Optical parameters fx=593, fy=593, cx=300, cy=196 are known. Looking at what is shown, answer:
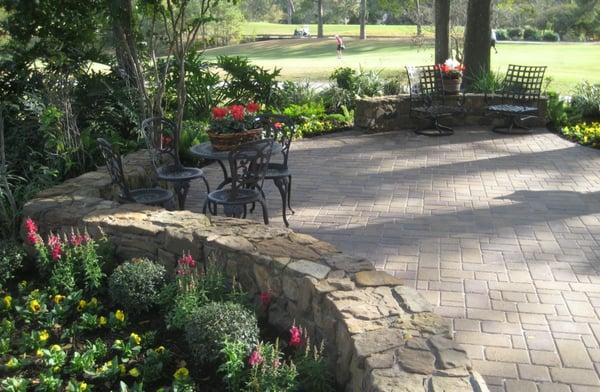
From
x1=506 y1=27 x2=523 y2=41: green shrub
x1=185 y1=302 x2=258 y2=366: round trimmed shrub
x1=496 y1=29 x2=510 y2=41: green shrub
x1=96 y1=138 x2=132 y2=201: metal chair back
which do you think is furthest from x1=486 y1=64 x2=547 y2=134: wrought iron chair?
x1=506 y1=27 x2=523 y2=41: green shrub

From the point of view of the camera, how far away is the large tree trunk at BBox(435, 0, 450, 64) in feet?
42.8

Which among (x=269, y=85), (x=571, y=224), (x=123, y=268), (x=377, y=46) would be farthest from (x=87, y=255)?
(x=377, y=46)

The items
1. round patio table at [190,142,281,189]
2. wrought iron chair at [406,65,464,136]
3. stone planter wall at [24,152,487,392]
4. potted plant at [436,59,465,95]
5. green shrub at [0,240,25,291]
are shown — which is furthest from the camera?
potted plant at [436,59,465,95]

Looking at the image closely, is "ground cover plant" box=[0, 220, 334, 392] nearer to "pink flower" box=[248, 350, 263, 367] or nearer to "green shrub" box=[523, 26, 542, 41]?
"pink flower" box=[248, 350, 263, 367]

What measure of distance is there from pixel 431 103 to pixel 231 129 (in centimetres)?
533

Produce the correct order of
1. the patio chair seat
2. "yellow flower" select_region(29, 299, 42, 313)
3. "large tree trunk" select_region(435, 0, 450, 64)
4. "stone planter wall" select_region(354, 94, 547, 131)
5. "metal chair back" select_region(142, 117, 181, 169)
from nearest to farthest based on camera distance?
1. "yellow flower" select_region(29, 299, 42, 313)
2. "metal chair back" select_region(142, 117, 181, 169)
3. the patio chair seat
4. "stone planter wall" select_region(354, 94, 547, 131)
5. "large tree trunk" select_region(435, 0, 450, 64)

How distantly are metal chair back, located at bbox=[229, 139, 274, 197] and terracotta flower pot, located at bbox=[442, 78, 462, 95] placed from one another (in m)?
5.86

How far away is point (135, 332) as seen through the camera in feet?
10.9

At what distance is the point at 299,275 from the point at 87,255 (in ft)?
4.67

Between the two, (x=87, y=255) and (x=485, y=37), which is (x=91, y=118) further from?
(x=485, y=37)

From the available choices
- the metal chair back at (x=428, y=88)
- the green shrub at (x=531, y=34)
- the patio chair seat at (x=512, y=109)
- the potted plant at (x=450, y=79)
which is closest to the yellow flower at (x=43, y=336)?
the metal chair back at (x=428, y=88)

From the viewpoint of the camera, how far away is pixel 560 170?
24.2 ft

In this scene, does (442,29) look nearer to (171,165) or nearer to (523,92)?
(523,92)

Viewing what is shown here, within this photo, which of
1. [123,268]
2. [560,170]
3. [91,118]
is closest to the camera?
[123,268]
